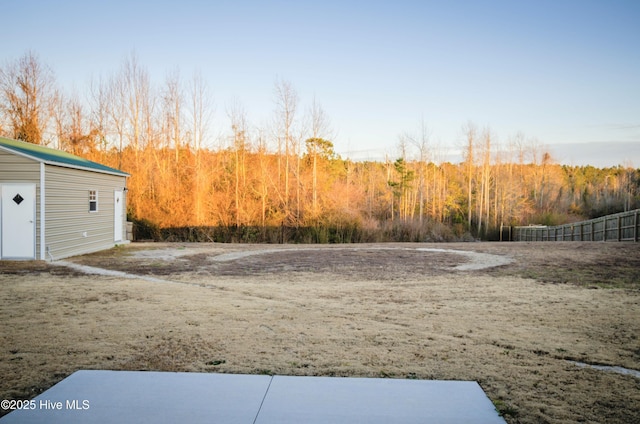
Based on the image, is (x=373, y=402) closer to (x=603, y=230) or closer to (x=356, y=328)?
(x=356, y=328)

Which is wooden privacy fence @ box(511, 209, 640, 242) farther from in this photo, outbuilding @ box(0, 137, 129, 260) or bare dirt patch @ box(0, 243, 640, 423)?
outbuilding @ box(0, 137, 129, 260)

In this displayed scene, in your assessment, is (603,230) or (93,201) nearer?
(93,201)

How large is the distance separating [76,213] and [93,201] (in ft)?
4.56

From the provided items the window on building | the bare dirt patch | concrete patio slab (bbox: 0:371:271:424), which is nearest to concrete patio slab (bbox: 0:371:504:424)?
concrete patio slab (bbox: 0:371:271:424)

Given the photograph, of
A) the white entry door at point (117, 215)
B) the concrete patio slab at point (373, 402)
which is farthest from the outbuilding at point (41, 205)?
the concrete patio slab at point (373, 402)

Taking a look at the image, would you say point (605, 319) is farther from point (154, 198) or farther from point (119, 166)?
point (119, 166)

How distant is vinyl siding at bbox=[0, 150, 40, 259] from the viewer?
1277 centimetres

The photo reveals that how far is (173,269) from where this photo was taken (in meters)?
11.5

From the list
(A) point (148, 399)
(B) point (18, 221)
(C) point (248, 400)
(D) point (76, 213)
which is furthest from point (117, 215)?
(C) point (248, 400)

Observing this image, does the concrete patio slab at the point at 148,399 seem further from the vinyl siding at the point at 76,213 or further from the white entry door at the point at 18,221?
the vinyl siding at the point at 76,213

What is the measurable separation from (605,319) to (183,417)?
5.81 metres

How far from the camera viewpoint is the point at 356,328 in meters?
5.50

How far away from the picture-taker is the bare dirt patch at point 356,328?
3848 millimetres

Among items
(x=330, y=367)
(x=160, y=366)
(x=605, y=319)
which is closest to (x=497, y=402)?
(x=330, y=367)
